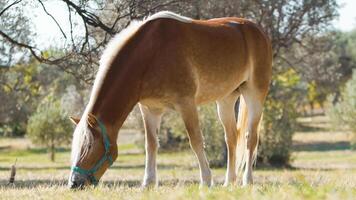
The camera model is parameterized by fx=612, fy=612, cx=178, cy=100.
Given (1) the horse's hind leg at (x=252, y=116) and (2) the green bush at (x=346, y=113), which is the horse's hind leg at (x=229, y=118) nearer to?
(1) the horse's hind leg at (x=252, y=116)

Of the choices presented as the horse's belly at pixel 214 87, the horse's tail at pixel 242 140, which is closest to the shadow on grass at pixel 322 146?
the horse's tail at pixel 242 140

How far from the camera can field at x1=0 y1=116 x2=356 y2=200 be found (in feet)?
19.6

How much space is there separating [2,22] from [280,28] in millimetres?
15269

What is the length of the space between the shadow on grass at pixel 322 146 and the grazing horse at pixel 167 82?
118 ft

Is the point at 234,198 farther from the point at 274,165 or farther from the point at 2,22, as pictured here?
the point at 274,165

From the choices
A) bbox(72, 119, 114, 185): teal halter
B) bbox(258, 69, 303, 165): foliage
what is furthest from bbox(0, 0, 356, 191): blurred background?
bbox(72, 119, 114, 185): teal halter

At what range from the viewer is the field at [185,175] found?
5.96 metres

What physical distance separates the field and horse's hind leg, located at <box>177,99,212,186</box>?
362 mm

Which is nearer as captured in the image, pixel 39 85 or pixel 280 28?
pixel 280 28

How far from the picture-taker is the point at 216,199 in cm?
541

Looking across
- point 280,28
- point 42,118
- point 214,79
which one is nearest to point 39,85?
point 42,118

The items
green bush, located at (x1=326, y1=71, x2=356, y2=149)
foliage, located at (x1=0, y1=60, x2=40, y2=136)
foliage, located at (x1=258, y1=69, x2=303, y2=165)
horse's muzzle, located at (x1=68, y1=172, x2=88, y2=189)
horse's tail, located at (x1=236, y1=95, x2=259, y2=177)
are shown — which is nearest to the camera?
horse's muzzle, located at (x1=68, y1=172, x2=88, y2=189)

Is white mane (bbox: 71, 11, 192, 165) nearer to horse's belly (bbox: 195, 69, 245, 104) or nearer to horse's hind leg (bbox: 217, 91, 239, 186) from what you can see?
horse's belly (bbox: 195, 69, 245, 104)

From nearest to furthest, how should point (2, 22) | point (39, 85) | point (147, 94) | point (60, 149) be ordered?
1. point (147, 94)
2. point (2, 22)
3. point (60, 149)
4. point (39, 85)
